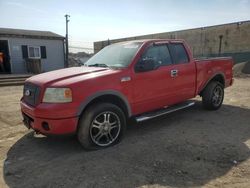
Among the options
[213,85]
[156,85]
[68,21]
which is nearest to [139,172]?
[156,85]

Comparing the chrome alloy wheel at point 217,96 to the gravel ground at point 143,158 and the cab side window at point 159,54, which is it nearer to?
the gravel ground at point 143,158

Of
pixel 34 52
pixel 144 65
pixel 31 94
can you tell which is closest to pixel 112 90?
pixel 144 65

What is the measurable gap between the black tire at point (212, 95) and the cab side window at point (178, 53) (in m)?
1.23

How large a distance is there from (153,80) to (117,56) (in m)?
0.88

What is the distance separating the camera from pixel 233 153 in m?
4.48

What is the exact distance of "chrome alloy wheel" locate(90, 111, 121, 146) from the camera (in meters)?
4.64

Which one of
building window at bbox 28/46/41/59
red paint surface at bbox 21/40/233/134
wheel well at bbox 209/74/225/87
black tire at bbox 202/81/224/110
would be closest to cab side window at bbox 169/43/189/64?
red paint surface at bbox 21/40/233/134

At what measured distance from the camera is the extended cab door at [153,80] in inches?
205

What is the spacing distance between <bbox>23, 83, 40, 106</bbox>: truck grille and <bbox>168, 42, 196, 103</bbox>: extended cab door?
2821 millimetres

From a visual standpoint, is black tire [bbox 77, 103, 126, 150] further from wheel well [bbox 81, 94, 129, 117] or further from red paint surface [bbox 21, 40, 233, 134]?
red paint surface [bbox 21, 40, 233, 134]

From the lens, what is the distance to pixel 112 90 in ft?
15.6

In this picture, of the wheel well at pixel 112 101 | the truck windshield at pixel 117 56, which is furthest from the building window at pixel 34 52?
the wheel well at pixel 112 101

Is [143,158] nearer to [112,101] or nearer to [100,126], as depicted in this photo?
[100,126]

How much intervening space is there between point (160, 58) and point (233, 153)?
7.92 ft
